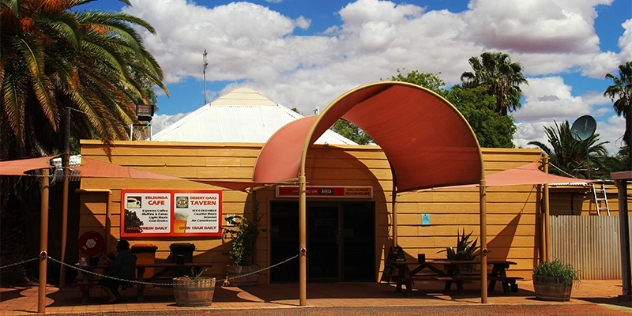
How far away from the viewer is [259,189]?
15.3 metres

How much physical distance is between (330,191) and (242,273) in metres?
2.74

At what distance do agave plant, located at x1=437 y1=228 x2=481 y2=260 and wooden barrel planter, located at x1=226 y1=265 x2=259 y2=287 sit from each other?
13.8 feet

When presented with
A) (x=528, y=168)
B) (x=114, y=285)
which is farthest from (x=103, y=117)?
(x=528, y=168)

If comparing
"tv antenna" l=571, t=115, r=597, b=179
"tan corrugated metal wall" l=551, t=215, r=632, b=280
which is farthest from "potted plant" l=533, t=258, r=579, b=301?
"tv antenna" l=571, t=115, r=597, b=179

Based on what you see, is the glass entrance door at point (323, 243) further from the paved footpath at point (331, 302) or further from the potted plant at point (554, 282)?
the potted plant at point (554, 282)

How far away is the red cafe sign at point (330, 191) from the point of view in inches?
609

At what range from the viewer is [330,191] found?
1567 centimetres

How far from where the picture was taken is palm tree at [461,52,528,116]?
1787 inches

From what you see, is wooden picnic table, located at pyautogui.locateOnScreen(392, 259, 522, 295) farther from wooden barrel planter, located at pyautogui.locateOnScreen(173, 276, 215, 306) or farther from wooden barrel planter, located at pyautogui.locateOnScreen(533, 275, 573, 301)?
wooden barrel planter, located at pyautogui.locateOnScreen(173, 276, 215, 306)

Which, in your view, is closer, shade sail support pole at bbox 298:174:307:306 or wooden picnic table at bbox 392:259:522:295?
shade sail support pole at bbox 298:174:307:306

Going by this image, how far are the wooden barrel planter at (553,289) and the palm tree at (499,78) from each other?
33.8 metres

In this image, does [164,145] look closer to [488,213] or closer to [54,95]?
[54,95]

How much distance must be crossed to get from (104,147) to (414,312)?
24.7 feet

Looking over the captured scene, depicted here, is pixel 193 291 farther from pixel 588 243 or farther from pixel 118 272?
pixel 588 243
